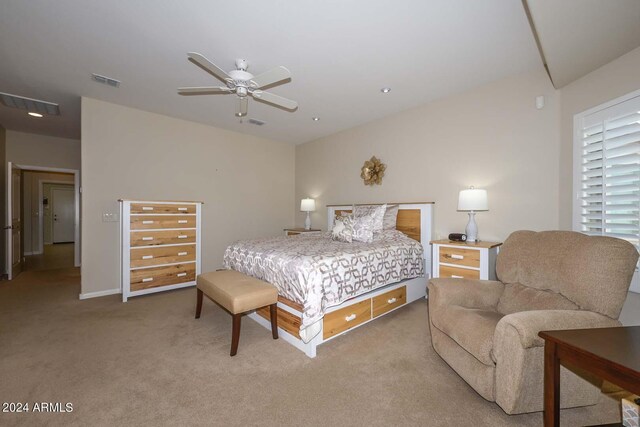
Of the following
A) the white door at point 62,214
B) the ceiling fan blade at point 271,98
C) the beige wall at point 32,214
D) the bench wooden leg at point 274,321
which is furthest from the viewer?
the white door at point 62,214

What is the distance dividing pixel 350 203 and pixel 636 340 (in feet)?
12.7

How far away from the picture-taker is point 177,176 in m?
4.39

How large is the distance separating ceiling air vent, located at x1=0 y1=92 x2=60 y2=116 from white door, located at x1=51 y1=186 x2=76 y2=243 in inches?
307

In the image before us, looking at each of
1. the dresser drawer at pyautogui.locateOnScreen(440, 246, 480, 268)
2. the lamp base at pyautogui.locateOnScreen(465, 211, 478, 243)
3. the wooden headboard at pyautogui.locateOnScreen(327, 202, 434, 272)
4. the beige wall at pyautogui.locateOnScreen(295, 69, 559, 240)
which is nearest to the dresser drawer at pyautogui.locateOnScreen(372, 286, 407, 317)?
the dresser drawer at pyautogui.locateOnScreen(440, 246, 480, 268)

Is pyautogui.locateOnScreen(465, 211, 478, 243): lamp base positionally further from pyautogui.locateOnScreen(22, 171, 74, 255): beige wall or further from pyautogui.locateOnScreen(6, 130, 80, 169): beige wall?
pyautogui.locateOnScreen(22, 171, 74, 255): beige wall

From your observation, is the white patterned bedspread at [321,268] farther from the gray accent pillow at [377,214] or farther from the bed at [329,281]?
the gray accent pillow at [377,214]

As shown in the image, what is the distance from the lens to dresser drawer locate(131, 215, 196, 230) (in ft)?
11.6

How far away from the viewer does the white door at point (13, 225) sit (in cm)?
449

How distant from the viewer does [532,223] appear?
2.80 metres

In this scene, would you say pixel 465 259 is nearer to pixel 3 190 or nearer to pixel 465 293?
pixel 465 293

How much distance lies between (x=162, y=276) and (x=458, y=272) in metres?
3.87

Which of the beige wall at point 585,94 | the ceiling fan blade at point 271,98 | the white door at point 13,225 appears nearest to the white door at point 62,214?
the white door at point 13,225

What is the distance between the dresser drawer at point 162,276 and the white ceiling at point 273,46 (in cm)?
236

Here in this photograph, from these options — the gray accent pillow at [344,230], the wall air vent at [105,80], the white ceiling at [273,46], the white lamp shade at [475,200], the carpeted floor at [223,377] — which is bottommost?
the carpeted floor at [223,377]
